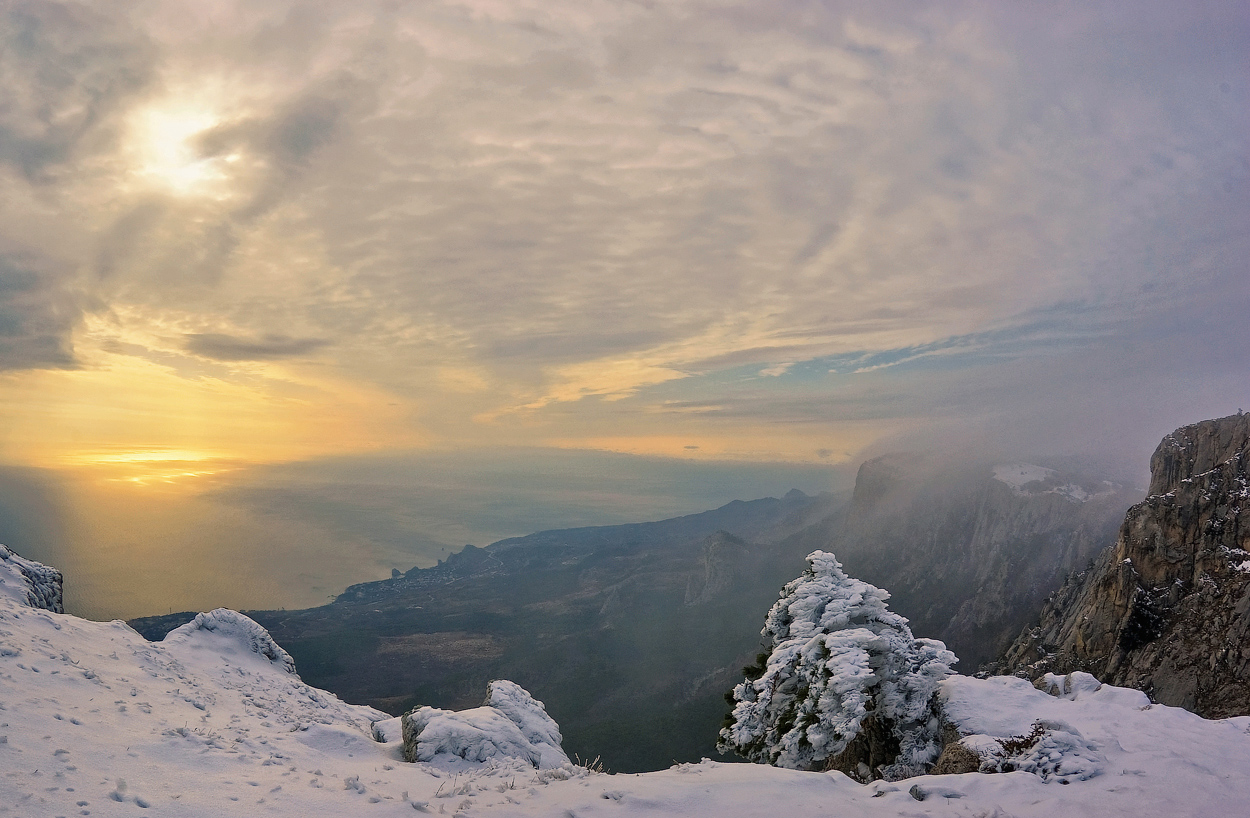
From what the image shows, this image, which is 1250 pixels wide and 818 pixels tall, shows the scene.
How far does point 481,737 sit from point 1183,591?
197ft

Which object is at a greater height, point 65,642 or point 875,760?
point 65,642

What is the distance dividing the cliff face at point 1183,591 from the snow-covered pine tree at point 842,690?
32.8 m

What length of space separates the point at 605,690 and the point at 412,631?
82838mm

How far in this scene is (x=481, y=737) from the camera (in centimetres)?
1506

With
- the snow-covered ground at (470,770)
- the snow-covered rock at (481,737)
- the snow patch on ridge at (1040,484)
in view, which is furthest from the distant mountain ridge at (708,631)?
the snow-covered ground at (470,770)

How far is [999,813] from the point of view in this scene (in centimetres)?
995

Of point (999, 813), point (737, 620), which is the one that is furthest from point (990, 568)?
point (999, 813)

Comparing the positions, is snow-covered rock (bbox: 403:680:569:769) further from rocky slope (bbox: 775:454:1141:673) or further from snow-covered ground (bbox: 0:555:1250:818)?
rocky slope (bbox: 775:454:1141:673)

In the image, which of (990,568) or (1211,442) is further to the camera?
(990,568)

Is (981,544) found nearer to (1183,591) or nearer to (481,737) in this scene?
(1183,591)

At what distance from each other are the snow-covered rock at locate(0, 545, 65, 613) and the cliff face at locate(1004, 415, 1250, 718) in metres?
62.1

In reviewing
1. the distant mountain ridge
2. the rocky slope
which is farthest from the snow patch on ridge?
the distant mountain ridge

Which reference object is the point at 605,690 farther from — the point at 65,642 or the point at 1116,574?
the point at 65,642

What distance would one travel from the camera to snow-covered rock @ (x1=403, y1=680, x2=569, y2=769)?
47.5 feet
